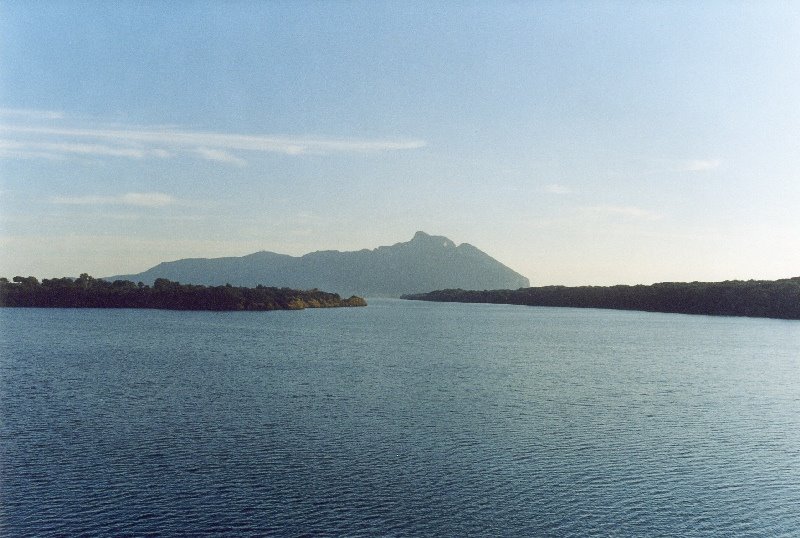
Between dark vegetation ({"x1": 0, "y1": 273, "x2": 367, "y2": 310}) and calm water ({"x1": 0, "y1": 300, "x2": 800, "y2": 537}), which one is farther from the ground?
dark vegetation ({"x1": 0, "y1": 273, "x2": 367, "y2": 310})

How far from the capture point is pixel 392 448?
29203 mm

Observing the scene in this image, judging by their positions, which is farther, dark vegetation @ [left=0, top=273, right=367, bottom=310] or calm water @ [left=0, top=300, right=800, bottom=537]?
dark vegetation @ [left=0, top=273, right=367, bottom=310]

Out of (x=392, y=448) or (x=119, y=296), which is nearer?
(x=392, y=448)

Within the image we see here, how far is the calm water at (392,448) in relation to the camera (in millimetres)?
21516

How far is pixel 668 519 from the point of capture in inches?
870

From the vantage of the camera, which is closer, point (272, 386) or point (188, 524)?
point (188, 524)

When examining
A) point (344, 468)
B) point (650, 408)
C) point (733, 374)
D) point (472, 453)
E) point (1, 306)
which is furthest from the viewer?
point (1, 306)

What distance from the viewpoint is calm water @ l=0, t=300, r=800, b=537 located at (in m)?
21.5

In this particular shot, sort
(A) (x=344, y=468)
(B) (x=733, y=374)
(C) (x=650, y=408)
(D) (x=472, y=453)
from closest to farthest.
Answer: (A) (x=344, y=468), (D) (x=472, y=453), (C) (x=650, y=408), (B) (x=733, y=374)

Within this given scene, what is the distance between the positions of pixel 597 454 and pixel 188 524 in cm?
1765

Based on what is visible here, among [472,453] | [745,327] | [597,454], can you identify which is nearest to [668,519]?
[597,454]

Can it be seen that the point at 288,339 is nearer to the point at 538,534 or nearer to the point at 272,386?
the point at 272,386

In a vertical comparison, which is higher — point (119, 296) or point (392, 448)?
point (119, 296)

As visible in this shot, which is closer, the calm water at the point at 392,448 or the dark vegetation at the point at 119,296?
the calm water at the point at 392,448
